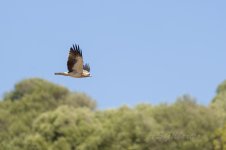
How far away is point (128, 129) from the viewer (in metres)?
87.8

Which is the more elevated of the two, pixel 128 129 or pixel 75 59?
pixel 128 129

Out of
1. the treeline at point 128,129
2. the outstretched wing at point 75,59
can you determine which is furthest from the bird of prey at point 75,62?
the treeline at point 128,129

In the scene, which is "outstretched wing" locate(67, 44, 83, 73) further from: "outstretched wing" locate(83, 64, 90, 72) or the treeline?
the treeline

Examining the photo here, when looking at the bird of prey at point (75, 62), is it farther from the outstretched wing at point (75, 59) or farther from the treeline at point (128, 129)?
the treeline at point (128, 129)

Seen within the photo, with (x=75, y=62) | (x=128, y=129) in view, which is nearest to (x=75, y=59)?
(x=75, y=62)

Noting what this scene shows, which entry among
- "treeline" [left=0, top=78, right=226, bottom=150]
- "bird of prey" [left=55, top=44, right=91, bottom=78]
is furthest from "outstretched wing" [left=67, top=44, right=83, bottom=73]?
"treeline" [left=0, top=78, right=226, bottom=150]

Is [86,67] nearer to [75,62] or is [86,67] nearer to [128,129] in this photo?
[75,62]

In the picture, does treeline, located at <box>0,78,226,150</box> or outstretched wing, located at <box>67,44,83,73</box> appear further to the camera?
treeline, located at <box>0,78,226,150</box>

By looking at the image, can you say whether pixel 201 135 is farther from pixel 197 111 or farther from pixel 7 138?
pixel 7 138

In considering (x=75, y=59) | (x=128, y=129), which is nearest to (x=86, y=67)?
(x=75, y=59)

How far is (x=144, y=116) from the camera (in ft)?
296

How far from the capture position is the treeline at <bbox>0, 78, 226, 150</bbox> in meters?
82.3

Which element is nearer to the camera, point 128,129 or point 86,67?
point 86,67

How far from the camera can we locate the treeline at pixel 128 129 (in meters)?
82.3
